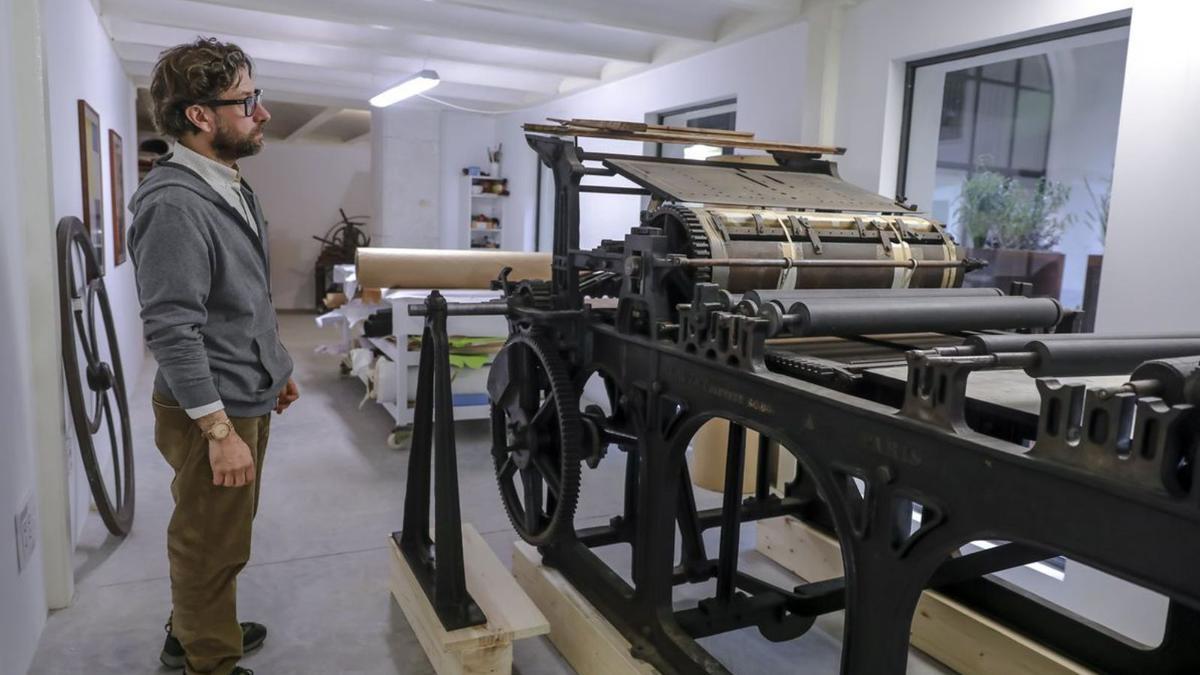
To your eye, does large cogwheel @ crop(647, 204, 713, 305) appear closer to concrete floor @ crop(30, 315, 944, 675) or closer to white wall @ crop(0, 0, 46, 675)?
concrete floor @ crop(30, 315, 944, 675)

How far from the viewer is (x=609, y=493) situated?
3.86 metres

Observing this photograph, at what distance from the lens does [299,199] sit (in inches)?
425

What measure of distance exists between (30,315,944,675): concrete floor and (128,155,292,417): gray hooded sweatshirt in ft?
2.72

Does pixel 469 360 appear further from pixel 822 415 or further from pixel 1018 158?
pixel 822 415

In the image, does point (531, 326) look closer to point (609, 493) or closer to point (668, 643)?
point (668, 643)

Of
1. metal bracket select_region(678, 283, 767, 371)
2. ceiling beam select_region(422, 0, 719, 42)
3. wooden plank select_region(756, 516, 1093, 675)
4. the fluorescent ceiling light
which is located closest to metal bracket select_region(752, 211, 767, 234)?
metal bracket select_region(678, 283, 767, 371)

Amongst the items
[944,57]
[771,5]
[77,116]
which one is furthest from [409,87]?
[944,57]

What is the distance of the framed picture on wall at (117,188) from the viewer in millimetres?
4773

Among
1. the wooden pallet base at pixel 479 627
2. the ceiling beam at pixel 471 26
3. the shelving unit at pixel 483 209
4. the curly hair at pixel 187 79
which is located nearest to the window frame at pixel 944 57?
the wooden pallet base at pixel 479 627

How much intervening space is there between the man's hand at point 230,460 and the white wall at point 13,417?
582 millimetres

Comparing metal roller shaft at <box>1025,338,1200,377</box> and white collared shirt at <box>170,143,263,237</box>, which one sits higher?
white collared shirt at <box>170,143,263,237</box>

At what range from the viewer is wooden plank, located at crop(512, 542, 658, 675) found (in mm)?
2057

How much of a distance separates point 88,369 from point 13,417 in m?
0.85

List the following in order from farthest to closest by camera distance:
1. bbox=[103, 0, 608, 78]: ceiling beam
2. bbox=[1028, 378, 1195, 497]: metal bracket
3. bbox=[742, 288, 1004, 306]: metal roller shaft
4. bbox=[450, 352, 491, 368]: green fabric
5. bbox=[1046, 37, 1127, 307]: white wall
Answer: bbox=[103, 0, 608, 78]: ceiling beam, bbox=[450, 352, 491, 368]: green fabric, bbox=[1046, 37, 1127, 307]: white wall, bbox=[742, 288, 1004, 306]: metal roller shaft, bbox=[1028, 378, 1195, 497]: metal bracket
